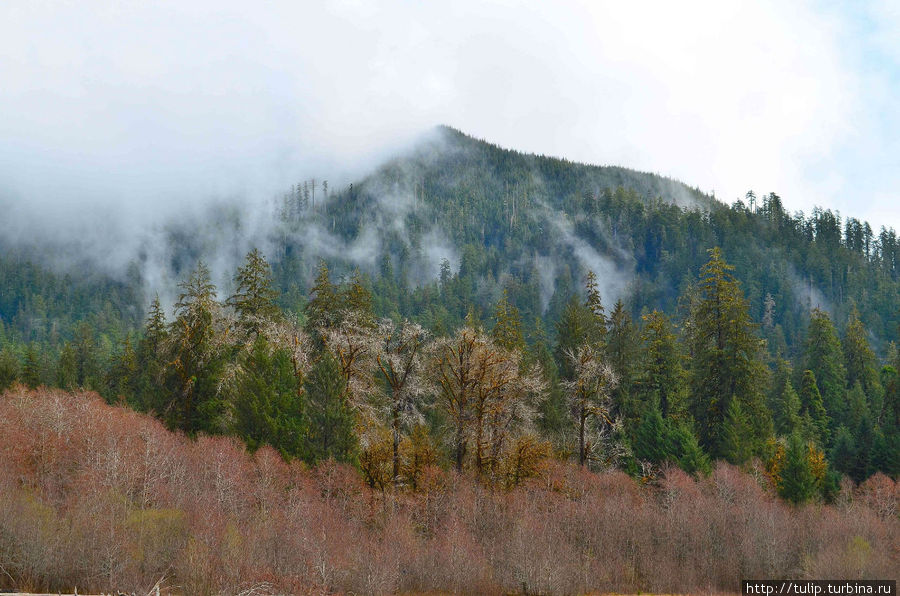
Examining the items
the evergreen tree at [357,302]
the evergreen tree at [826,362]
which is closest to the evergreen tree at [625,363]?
the evergreen tree at [357,302]

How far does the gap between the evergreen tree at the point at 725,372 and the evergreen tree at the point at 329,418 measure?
26996 millimetres

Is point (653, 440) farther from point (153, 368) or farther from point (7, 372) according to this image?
point (7, 372)

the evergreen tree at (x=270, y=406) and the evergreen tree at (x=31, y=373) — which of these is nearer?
the evergreen tree at (x=270, y=406)

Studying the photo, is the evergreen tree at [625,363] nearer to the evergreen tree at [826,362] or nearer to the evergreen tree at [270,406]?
the evergreen tree at [270,406]

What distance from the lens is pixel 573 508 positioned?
38844 millimetres

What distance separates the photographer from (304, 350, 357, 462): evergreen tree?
36.8 metres

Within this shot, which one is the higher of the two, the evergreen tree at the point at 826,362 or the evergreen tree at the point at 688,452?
the evergreen tree at the point at 826,362

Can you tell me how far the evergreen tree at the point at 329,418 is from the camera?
36.8 metres

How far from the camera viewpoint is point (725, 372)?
48.8 m

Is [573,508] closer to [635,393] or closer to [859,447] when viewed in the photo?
[635,393]

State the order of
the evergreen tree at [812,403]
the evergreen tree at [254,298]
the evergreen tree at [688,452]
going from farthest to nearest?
the evergreen tree at [812,403] < the evergreen tree at [254,298] < the evergreen tree at [688,452]

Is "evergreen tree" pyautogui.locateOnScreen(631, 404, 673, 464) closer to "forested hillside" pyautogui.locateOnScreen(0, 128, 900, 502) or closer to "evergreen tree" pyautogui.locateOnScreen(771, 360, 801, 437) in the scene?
"forested hillside" pyautogui.locateOnScreen(0, 128, 900, 502)

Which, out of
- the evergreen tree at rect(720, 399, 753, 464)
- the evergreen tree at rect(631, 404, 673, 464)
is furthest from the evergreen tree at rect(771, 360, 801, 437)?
the evergreen tree at rect(631, 404, 673, 464)

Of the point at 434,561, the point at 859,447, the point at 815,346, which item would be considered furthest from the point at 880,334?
the point at 434,561
